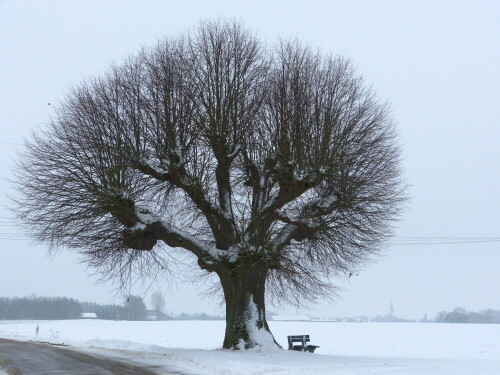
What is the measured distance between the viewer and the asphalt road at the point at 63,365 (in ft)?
49.2

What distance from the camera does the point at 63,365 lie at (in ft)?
54.4

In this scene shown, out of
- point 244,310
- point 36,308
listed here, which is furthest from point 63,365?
point 36,308

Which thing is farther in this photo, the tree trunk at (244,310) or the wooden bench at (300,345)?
the wooden bench at (300,345)

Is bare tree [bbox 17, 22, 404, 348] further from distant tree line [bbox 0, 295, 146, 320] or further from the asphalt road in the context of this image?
distant tree line [bbox 0, 295, 146, 320]

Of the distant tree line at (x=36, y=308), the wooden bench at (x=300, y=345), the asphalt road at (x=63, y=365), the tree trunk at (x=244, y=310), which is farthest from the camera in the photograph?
the distant tree line at (x=36, y=308)

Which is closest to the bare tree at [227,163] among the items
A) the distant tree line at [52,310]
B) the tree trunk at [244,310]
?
the tree trunk at [244,310]

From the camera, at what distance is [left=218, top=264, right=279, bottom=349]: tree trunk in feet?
68.9

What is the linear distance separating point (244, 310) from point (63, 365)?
6.76m

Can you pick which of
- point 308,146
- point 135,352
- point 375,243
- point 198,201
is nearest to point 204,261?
point 198,201

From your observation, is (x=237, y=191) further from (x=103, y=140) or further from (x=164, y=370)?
(x=164, y=370)

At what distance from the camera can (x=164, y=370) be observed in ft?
50.9

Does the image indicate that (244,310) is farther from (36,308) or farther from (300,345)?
(36,308)

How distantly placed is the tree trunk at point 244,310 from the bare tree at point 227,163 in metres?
0.04

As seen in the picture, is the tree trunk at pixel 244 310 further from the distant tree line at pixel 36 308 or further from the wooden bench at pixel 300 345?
the distant tree line at pixel 36 308
